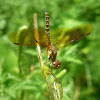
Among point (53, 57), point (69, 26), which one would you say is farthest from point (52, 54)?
point (69, 26)

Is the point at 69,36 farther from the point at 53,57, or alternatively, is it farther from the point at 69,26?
the point at 69,26

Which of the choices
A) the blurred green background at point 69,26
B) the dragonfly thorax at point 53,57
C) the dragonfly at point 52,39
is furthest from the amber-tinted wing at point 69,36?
the blurred green background at point 69,26

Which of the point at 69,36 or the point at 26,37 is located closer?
the point at 26,37

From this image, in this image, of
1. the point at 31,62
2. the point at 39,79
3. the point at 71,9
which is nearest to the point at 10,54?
the point at 31,62

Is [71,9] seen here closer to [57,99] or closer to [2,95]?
[2,95]

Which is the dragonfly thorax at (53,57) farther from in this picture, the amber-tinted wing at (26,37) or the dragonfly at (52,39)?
the amber-tinted wing at (26,37)

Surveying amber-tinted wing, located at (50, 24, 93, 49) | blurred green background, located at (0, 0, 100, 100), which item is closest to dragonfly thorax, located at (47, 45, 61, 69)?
amber-tinted wing, located at (50, 24, 93, 49)
